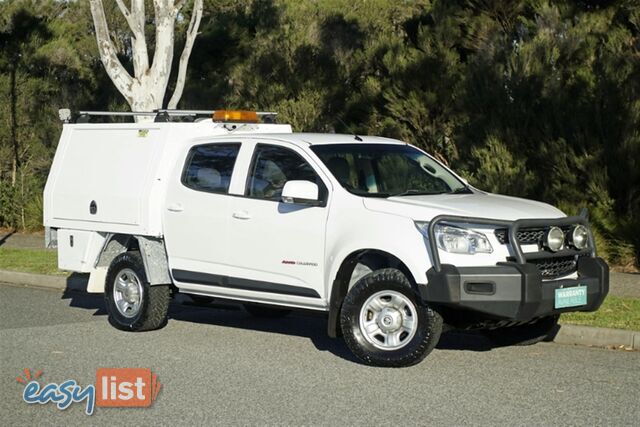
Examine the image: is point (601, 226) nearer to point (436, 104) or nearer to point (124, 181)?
point (436, 104)

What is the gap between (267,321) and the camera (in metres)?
11.8

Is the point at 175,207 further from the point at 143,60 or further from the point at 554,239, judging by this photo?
the point at 143,60

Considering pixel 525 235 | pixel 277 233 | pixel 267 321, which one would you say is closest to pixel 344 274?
pixel 277 233

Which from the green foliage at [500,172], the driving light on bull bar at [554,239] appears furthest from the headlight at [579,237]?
the green foliage at [500,172]

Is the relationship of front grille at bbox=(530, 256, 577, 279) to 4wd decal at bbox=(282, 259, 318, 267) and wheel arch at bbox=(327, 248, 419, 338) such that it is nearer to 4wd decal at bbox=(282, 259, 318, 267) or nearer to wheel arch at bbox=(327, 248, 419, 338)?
wheel arch at bbox=(327, 248, 419, 338)

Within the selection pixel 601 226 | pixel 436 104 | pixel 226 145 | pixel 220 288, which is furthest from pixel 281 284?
pixel 436 104

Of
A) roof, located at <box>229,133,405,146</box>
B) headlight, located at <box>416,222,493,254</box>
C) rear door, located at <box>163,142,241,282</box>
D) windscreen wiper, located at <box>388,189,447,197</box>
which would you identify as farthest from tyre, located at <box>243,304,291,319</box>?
headlight, located at <box>416,222,493,254</box>

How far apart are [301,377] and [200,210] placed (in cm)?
246

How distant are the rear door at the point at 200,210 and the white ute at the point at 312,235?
0.02 meters

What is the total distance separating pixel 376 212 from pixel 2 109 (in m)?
18.2

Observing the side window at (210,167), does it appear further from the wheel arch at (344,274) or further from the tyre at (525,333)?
the tyre at (525,333)

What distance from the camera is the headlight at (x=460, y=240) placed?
8586 millimetres

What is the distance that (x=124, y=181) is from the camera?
36.6 ft

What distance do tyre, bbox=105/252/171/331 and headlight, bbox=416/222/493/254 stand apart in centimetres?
337
